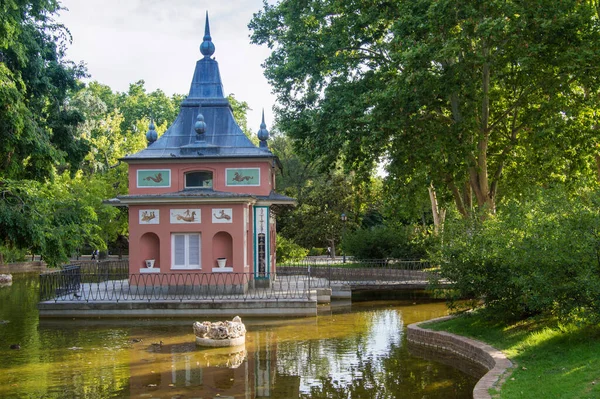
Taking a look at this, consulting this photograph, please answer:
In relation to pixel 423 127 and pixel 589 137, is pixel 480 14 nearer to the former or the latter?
pixel 423 127

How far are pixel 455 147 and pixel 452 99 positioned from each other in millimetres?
2503

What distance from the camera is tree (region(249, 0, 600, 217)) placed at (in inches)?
865

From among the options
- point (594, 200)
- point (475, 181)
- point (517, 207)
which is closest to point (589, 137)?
point (475, 181)

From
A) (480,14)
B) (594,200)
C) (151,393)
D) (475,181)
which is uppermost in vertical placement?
(480,14)

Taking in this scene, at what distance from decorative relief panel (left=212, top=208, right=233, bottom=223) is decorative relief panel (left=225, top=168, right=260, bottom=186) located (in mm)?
1952

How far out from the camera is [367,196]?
48.9m

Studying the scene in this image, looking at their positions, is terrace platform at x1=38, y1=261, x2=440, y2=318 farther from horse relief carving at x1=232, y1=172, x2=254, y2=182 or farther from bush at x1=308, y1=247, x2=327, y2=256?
bush at x1=308, y1=247, x2=327, y2=256

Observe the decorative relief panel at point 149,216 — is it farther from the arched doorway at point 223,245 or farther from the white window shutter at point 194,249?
the arched doorway at point 223,245

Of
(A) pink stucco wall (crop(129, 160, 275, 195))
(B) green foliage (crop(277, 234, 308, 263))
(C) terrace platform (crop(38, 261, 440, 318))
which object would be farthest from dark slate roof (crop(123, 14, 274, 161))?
(B) green foliage (crop(277, 234, 308, 263))

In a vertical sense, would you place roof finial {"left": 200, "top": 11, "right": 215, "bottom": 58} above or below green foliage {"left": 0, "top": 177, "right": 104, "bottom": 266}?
above

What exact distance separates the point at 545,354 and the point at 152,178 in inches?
773

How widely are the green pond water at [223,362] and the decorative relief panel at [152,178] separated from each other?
284 inches

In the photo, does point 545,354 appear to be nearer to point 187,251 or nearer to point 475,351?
point 475,351

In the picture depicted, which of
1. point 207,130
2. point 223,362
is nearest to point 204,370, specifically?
point 223,362
